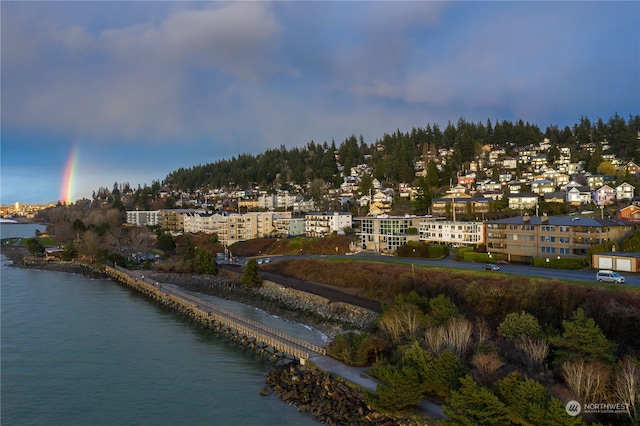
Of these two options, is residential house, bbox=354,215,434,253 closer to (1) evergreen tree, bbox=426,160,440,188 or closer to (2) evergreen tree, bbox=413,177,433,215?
(2) evergreen tree, bbox=413,177,433,215

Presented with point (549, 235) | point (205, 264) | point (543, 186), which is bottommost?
point (205, 264)

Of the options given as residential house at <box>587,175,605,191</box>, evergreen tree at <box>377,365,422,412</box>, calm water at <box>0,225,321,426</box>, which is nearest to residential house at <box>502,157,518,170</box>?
residential house at <box>587,175,605,191</box>

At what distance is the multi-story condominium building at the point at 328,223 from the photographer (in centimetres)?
5124

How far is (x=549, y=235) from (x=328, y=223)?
1036 inches

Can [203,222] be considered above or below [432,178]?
below

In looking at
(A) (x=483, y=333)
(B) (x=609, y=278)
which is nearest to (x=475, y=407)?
(A) (x=483, y=333)

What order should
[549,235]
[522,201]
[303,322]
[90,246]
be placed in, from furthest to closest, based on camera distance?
1. [90,246]
2. [522,201]
3. [549,235]
4. [303,322]

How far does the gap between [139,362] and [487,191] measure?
157ft

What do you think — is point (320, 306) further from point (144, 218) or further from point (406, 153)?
point (144, 218)

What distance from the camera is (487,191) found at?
57.2 meters

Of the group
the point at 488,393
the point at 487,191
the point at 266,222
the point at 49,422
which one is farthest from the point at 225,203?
the point at 488,393

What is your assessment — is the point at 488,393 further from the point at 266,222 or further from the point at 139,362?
the point at 266,222

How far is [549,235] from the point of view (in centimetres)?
2953

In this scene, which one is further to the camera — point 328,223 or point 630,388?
point 328,223
